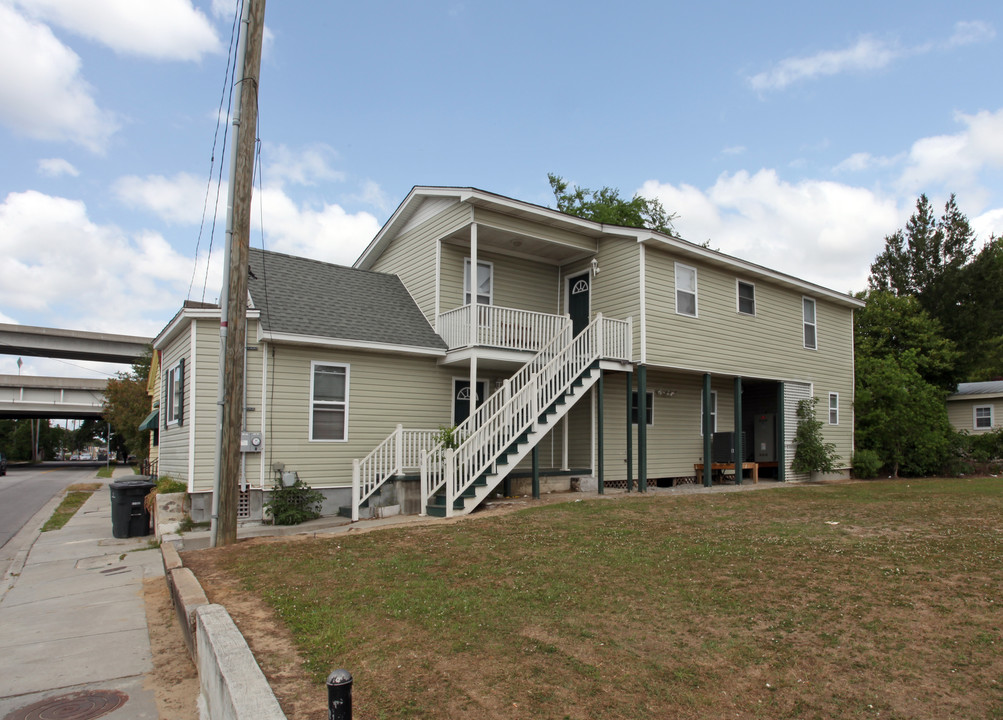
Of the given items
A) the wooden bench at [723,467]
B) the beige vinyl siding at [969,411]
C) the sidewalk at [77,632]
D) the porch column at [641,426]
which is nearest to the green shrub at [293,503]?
the sidewalk at [77,632]

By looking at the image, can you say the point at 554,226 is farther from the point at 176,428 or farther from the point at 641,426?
the point at 176,428

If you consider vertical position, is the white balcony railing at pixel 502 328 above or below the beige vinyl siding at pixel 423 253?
below

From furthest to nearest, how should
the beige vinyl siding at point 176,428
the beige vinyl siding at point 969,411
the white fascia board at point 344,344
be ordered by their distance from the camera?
the beige vinyl siding at point 969,411 → the beige vinyl siding at point 176,428 → the white fascia board at point 344,344

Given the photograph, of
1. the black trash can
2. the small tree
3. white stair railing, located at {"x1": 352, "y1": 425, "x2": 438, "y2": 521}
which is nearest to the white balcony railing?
white stair railing, located at {"x1": 352, "y1": 425, "x2": 438, "y2": 521}

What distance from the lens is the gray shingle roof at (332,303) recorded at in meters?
13.4

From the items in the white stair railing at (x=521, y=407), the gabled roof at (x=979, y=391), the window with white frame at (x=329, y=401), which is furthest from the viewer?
the gabled roof at (x=979, y=391)

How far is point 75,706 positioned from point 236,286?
534 cm

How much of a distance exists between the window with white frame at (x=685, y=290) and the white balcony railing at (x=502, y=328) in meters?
3.03

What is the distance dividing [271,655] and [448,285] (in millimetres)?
11565

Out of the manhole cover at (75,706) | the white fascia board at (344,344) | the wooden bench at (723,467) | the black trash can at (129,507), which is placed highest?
the white fascia board at (344,344)

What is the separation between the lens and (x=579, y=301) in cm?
1684

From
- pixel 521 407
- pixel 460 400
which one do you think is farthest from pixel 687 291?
pixel 460 400

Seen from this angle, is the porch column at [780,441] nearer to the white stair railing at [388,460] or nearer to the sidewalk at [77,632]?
the white stair railing at [388,460]

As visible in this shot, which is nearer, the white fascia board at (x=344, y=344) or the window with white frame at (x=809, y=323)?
the white fascia board at (x=344, y=344)
